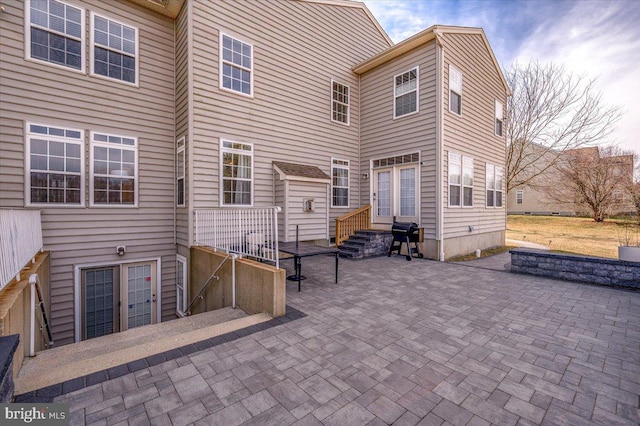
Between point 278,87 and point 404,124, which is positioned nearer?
point 278,87

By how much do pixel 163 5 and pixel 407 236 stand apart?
8.49 m

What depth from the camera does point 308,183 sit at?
8.02m

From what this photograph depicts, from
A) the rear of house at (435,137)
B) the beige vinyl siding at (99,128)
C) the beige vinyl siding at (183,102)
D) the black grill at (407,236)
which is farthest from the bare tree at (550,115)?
the beige vinyl siding at (99,128)

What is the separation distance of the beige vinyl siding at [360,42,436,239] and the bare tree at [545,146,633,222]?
1548 centimetres

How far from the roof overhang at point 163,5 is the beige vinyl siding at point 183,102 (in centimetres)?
13

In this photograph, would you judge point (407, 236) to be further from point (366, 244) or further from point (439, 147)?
point (439, 147)

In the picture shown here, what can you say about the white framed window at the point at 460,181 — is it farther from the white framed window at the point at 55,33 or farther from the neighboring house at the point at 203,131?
the white framed window at the point at 55,33

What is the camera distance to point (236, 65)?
7.25 m

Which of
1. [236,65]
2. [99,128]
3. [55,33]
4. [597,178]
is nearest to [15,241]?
[99,128]

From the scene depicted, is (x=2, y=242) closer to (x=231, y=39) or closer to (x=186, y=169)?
(x=186, y=169)

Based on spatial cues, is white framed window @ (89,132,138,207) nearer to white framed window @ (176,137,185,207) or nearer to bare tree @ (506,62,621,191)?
white framed window @ (176,137,185,207)

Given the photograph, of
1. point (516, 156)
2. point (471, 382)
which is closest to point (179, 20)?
point (471, 382)

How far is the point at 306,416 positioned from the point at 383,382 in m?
0.75

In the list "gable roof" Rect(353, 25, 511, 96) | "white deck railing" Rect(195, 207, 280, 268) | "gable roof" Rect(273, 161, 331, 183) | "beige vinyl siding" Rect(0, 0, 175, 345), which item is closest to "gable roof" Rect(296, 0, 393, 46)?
"gable roof" Rect(353, 25, 511, 96)
